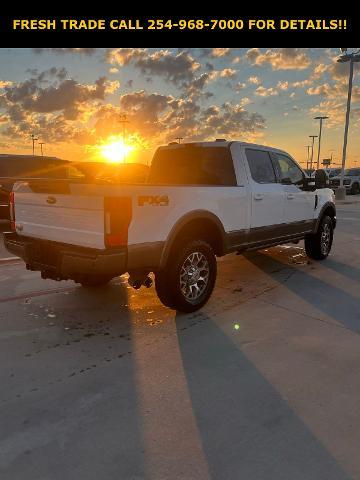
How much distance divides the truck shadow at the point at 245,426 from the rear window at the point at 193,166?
8.31ft

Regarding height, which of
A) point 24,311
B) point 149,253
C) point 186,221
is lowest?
point 24,311

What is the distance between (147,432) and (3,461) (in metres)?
0.80

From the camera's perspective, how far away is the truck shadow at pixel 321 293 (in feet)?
14.1

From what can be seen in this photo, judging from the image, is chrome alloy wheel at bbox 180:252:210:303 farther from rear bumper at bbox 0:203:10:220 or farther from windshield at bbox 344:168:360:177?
windshield at bbox 344:168:360:177

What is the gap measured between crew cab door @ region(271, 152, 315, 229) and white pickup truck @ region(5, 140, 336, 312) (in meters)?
0.02

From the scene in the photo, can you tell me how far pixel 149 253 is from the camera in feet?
12.2

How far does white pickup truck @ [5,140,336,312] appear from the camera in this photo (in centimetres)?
342

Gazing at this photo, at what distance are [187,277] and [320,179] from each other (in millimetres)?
3320

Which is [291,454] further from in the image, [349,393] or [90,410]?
[90,410]

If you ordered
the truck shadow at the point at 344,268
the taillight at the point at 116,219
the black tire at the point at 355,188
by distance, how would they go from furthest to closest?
Answer: 1. the black tire at the point at 355,188
2. the truck shadow at the point at 344,268
3. the taillight at the point at 116,219

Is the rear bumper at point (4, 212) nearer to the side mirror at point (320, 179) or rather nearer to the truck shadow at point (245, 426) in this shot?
the side mirror at point (320, 179)

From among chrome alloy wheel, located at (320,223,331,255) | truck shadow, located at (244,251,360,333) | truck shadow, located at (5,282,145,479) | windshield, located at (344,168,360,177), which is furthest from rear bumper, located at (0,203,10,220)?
windshield, located at (344,168,360,177)

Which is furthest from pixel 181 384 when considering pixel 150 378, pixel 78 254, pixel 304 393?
pixel 78 254

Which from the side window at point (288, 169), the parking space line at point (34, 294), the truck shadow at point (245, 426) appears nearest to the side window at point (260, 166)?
the side window at point (288, 169)
